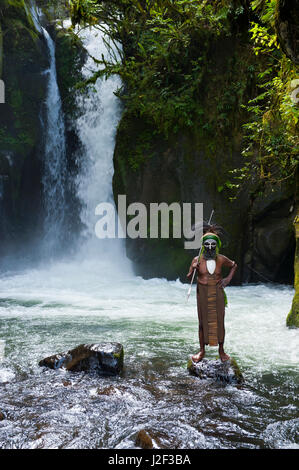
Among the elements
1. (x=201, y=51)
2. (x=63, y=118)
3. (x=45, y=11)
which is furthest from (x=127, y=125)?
(x=45, y=11)

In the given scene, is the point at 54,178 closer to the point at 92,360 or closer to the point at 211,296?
the point at 92,360

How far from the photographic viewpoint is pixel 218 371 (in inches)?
164

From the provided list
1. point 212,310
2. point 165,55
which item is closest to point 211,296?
point 212,310

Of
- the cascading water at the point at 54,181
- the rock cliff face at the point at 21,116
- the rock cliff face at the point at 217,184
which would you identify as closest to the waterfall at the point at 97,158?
the cascading water at the point at 54,181

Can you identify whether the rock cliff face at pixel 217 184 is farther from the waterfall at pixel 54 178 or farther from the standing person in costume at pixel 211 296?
the standing person in costume at pixel 211 296

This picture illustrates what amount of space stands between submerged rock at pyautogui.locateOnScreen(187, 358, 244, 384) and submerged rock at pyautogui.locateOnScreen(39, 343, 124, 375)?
2.83 feet

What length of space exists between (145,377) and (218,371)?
2.66 feet

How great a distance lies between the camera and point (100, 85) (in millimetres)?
15008

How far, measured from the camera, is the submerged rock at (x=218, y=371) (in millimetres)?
4078

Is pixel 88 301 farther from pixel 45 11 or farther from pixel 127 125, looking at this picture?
pixel 45 11

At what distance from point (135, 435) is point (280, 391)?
1.67 metres

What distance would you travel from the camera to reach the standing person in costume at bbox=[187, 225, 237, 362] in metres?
4.32

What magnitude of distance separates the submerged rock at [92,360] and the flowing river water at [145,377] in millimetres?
127

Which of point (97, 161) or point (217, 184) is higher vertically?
point (97, 161)
